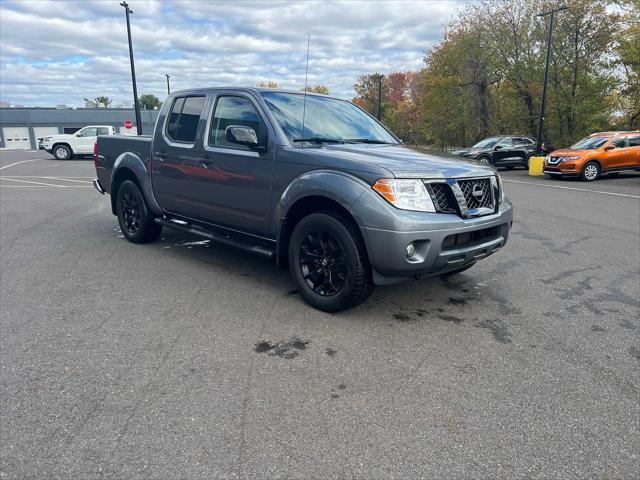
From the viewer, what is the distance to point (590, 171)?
16922 mm

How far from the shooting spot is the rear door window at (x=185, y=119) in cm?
522

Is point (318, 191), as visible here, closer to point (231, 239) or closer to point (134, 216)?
point (231, 239)

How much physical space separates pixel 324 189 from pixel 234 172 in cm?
121

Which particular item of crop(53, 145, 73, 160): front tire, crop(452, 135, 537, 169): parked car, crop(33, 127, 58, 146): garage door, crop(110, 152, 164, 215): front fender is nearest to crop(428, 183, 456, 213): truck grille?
crop(110, 152, 164, 215): front fender

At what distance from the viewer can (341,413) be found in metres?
2.64

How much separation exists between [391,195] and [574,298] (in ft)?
7.34

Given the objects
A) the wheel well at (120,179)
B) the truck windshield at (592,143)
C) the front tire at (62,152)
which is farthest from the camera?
the front tire at (62,152)

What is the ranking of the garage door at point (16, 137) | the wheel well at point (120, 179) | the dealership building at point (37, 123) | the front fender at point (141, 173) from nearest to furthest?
the front fender at point (141, 173)
the wheel well at point (120, 179)
the dealership building at point (37, 123)
the garage door at point (16, 137)

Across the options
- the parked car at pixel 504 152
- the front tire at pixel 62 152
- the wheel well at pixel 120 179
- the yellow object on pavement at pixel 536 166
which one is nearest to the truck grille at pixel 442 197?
the wheel well at pixel 120 179

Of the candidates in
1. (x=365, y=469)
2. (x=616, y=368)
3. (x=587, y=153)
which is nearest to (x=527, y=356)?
(x=616, y=368)

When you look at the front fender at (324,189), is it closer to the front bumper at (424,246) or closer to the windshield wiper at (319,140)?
the front bumper at (424,246)

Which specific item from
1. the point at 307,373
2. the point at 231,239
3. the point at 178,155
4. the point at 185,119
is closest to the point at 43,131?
the point at 185,119

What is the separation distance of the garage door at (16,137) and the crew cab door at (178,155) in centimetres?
6332

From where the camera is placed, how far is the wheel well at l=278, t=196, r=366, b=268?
3912 millimetres
